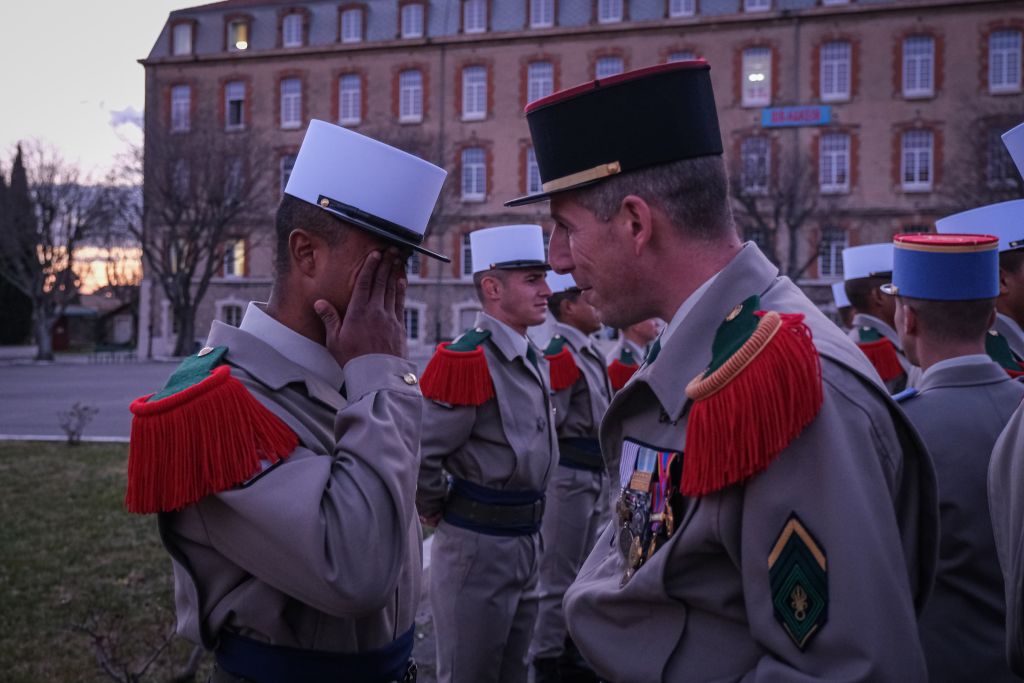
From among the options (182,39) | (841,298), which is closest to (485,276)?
(841,298)

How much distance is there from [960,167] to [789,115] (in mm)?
7073

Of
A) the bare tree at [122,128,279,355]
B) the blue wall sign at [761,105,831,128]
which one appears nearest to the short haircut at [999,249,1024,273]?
the bare tree at [122,128,279,355]

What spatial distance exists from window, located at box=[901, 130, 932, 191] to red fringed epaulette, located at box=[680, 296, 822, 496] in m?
39.2

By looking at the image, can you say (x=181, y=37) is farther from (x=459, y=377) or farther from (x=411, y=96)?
(x=459, y=377)

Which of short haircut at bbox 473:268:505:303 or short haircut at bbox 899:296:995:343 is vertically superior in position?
short haircut at bbox 473:268:505:303

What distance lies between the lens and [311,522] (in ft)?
6.36

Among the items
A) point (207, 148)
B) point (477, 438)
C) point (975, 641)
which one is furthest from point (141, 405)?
point (207, 148)

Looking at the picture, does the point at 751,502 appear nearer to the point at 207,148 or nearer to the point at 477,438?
the point at 477,438

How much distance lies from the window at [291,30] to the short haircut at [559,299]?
130ft

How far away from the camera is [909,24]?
119 feet

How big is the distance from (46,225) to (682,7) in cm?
3055

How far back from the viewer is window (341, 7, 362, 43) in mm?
42500

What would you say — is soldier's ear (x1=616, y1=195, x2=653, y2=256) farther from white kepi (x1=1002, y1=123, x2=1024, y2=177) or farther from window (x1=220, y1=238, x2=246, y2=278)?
window (x1=220, y1=238, x2=246, y2=278)

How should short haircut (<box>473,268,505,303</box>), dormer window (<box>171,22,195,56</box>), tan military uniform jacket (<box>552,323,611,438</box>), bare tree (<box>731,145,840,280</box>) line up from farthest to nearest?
dormer window (<box>171,22,195,56</box>)
bare tree (<box>731,145,840,280</box>)
tan military uniform jacket (<box>552,323,611,438</box>)
short haircut (<box>473,268,505,303</box>)
